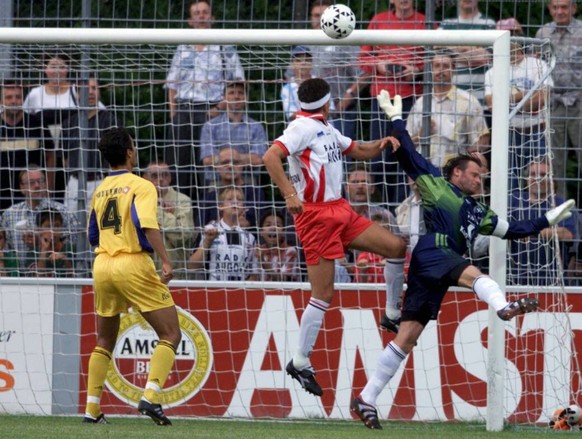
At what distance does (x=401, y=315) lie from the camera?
9633mm

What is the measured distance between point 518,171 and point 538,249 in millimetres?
715

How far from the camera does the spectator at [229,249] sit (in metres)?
11.3

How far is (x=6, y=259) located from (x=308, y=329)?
141 inches

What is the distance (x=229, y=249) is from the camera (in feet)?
37.3

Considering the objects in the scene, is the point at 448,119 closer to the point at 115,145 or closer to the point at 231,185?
the point at 231,185

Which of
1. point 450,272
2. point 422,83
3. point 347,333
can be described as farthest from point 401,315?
point 422,83

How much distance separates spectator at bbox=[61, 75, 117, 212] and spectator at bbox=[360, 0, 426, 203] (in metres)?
2.48

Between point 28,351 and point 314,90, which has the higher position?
point 314,90

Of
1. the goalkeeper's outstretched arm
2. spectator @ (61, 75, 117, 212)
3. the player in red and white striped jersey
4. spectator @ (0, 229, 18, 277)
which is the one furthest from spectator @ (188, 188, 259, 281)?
the goalkeeper's outstretched arm

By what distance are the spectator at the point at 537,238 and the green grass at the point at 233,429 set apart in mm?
1445

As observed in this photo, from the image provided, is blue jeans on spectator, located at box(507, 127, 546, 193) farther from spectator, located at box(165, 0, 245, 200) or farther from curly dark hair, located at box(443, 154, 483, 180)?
spectator, located at box(165, 0, 245, 200)

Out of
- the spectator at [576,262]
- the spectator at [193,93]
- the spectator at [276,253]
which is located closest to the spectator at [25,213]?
the spectator at [193,93]

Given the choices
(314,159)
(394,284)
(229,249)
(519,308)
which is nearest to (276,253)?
(229,249)

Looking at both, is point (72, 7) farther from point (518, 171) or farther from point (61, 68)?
point (518, 171)
